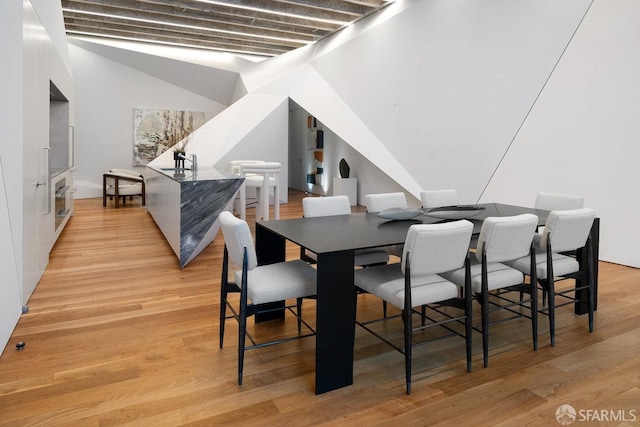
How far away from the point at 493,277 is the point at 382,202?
1.32 meters

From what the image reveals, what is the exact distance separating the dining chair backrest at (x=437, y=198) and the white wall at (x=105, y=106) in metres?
8.71

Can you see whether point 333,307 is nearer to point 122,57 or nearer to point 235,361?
point 235,361

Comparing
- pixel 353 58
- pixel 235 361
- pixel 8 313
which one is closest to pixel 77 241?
pixel 8 313

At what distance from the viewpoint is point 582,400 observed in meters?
2.15

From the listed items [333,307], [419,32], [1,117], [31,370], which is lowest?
[31,370]

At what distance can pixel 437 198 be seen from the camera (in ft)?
13.2

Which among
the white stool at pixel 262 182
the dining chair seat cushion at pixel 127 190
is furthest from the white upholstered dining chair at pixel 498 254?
the dining chair seat cushion at pixel 127 190

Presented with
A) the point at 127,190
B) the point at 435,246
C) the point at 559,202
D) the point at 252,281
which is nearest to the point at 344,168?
the point at 127,190

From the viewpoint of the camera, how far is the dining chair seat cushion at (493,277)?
2604 mm

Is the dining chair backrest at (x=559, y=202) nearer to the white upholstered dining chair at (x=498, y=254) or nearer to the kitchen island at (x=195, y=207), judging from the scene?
the white upholstered dining chair at (x=498, y=254)

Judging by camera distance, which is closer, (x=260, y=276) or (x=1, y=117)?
(x=260, y=276)

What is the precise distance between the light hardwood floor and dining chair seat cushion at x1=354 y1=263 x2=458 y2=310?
41cm

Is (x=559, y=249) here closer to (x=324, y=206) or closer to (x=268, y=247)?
(x=324, y=206)

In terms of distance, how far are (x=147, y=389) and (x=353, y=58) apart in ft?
23.9
